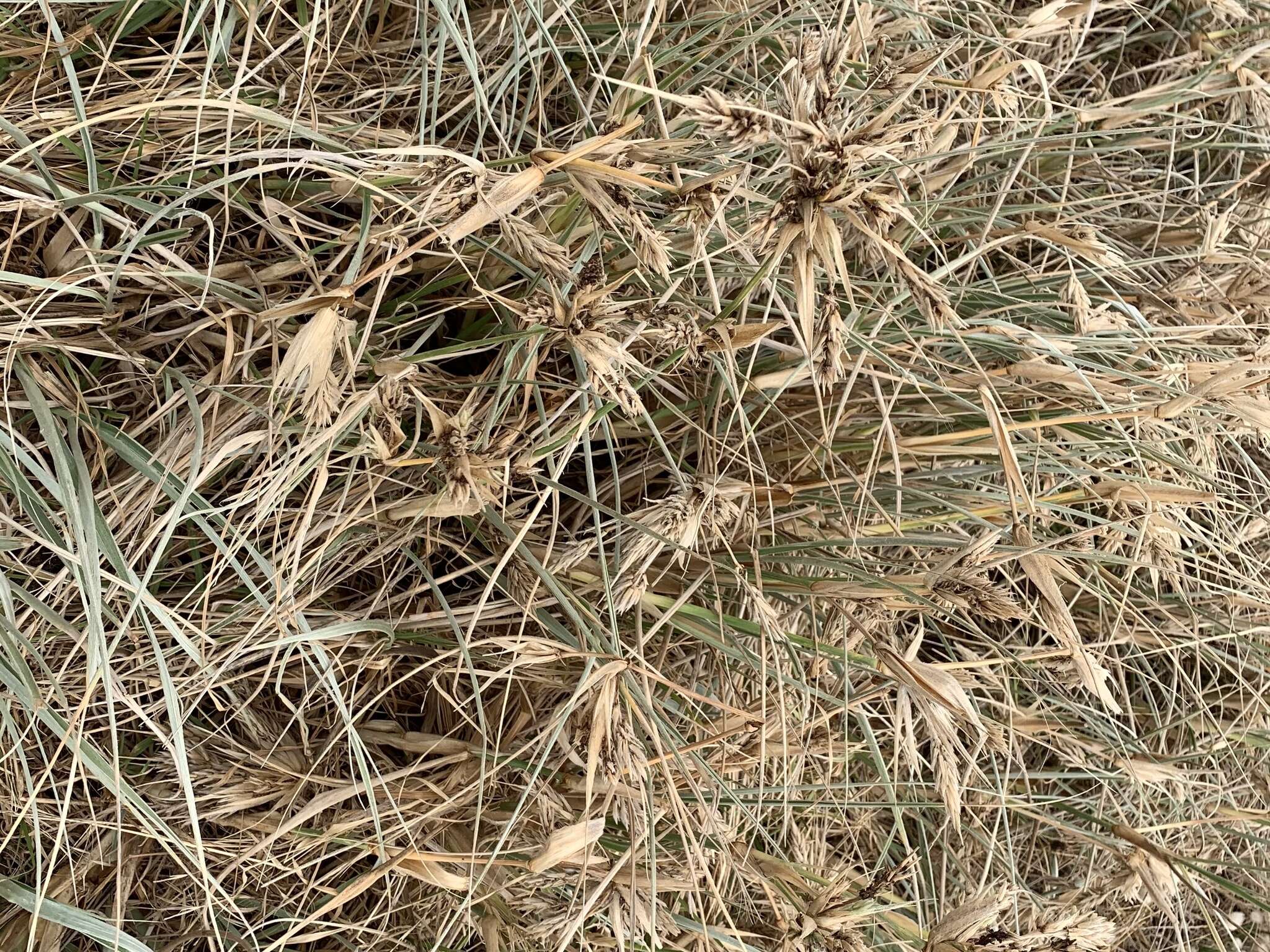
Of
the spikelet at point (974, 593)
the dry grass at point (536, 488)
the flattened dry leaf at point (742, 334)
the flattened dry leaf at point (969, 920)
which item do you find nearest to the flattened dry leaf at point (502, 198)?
the dry grass at point (536, 488)

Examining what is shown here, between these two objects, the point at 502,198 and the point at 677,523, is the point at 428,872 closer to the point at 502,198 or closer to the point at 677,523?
the point at 677,523

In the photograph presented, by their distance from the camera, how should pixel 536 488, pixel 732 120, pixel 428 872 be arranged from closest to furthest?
pixel 732 120 → pixel 428 872 → pixel 536 488

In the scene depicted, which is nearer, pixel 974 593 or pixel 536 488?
pixel 974 593

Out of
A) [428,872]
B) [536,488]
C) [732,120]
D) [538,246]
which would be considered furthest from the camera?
[536,488]

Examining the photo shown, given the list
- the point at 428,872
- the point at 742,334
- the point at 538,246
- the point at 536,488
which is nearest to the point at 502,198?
the point at 538,246

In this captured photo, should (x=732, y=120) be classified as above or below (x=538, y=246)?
above

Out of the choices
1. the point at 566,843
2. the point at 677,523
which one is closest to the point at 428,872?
the point at 566,843

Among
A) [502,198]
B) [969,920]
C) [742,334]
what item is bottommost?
[969,920]

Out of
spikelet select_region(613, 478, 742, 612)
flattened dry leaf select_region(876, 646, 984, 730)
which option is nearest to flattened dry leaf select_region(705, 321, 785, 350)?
spikelet select_region(613, 478, 742, 612)
